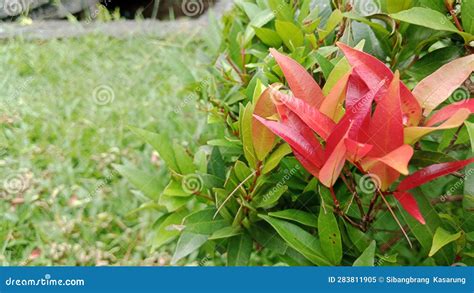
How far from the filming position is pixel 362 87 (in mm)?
967

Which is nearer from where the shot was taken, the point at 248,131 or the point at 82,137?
the point at 248,131

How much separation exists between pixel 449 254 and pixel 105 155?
165cm

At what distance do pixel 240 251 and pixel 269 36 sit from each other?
0.51m

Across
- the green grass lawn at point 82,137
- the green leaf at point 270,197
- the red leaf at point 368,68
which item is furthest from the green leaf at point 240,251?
the green grass lawn at point 82,137

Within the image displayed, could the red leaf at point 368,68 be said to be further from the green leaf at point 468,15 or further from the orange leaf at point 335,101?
the green leaf at point 468,15

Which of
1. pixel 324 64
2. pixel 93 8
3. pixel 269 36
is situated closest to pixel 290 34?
pixel 269 36

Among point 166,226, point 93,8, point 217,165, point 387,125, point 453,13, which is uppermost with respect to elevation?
point 453,13

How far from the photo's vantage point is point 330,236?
3.54ft

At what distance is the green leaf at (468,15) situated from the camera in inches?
41.6

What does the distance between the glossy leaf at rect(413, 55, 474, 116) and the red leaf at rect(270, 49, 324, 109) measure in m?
0.17

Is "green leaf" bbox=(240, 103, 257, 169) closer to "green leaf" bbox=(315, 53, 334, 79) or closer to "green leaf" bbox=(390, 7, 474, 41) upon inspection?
"green leaf" bbox=(315, 53, 334, 79)

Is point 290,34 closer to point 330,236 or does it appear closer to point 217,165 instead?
point 217,165

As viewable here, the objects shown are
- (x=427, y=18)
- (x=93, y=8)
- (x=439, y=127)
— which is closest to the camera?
(x=439, y=127)

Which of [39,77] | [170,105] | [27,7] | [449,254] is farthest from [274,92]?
[27,7]
